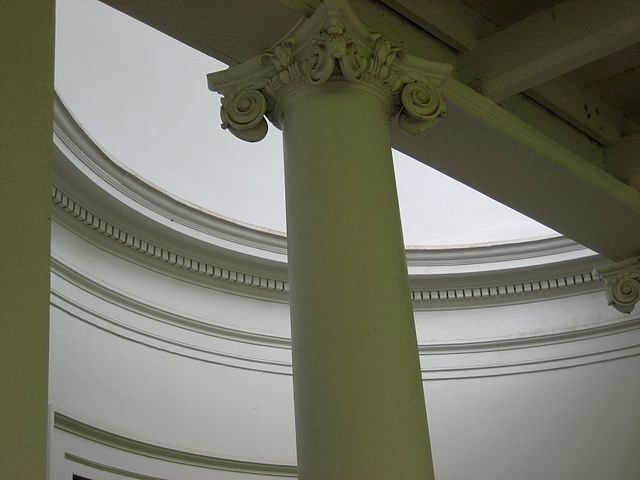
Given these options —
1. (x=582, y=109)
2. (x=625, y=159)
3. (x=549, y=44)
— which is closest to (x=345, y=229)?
(x=549, y=44)

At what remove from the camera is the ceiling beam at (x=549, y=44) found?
5441 mm

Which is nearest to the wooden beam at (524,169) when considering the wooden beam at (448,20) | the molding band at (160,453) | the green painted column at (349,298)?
the wooden beam at (448,20)

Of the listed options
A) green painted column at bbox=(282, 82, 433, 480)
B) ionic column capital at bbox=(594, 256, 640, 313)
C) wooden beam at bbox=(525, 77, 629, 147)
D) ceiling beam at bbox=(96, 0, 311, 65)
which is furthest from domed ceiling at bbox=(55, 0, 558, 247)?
green painted column at bbox=(282, 82, 433, 480)

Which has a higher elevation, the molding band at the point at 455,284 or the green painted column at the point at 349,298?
the molding band at the point at 455,284

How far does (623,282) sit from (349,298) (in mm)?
3996

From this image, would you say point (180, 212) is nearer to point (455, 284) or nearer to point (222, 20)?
point (455, 284)

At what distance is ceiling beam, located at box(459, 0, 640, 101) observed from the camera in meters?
5.44

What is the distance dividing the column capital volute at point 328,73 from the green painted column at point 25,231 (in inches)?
72.8

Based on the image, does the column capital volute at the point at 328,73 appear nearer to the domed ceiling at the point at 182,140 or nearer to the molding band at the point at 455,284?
the domed ceiling at the point at 182,140

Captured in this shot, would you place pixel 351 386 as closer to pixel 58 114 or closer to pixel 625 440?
pixel 58 114

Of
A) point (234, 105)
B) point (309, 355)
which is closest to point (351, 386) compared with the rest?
point (309, 355)

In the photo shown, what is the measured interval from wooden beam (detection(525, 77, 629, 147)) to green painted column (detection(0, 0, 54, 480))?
3.91m

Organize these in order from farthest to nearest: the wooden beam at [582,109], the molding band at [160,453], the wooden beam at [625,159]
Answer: the molding band at [160,453]
the wooden beam at [625,159]
the wooden beam at [582,109]

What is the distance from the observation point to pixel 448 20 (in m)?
5.73
